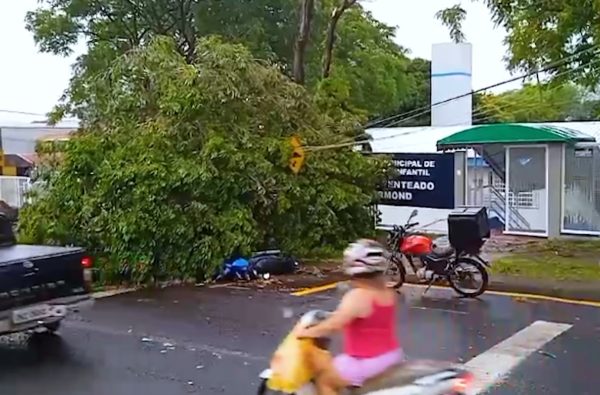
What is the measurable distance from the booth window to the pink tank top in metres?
14.6

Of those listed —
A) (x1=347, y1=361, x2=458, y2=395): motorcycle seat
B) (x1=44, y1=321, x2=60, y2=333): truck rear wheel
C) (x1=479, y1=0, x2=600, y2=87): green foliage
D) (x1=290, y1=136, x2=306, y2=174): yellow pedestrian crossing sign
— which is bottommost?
(x1=44, y1=321, x2=60, y2=333): truck rear wheel

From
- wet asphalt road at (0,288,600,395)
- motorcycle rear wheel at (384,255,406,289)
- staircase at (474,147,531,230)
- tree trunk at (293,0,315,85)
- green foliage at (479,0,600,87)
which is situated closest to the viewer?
wet asphalt road at (0,288,600,395)

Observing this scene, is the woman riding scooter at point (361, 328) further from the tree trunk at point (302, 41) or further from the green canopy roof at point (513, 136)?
the tree trunk at point (302, 41)

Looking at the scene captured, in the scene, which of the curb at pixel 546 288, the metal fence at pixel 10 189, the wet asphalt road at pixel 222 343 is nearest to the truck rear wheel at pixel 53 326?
the wet asphalt road at pixel 222 343

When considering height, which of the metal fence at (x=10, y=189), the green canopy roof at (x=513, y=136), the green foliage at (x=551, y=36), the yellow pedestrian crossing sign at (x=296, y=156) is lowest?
the metal fence at (x=10, y=189)

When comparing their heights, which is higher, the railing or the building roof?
the building roof

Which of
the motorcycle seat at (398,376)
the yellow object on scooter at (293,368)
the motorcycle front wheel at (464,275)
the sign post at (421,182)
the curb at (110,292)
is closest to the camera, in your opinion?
the motorcycle seat at (398,376)

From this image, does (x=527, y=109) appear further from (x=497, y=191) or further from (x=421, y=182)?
(x=421, y=182)

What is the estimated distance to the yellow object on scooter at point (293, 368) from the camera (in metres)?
4.98

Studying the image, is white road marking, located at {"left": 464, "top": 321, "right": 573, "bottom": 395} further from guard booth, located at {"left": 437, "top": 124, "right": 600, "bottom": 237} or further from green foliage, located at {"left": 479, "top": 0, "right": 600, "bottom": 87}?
guard booth, located at {"left": 437, "top": 124, "right": 600, "bottom": 237}

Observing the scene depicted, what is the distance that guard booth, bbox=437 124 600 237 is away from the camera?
18359 millimetres

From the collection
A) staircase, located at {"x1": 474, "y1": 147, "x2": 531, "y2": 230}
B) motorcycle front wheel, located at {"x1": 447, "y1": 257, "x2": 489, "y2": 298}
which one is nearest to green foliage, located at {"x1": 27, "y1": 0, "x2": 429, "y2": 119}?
staircase, located at {"x1": 474, "y1": 147, "x2": 531, "y2": 230}

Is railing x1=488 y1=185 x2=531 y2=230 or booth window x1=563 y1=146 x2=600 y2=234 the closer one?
booth window x1=563 y1=146 x2=600 y2=234

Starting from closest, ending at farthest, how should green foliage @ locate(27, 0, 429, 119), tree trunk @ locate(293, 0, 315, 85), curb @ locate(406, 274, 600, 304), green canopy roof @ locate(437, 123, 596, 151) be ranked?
curb @ locate(406, 274, 600, 304) < green canopy roof @ locate(437, 123, 596, 151) < tree trunk @ locate(293, 0, 315, 85) < green foliage @ locate(27, 0, 429, 119)
